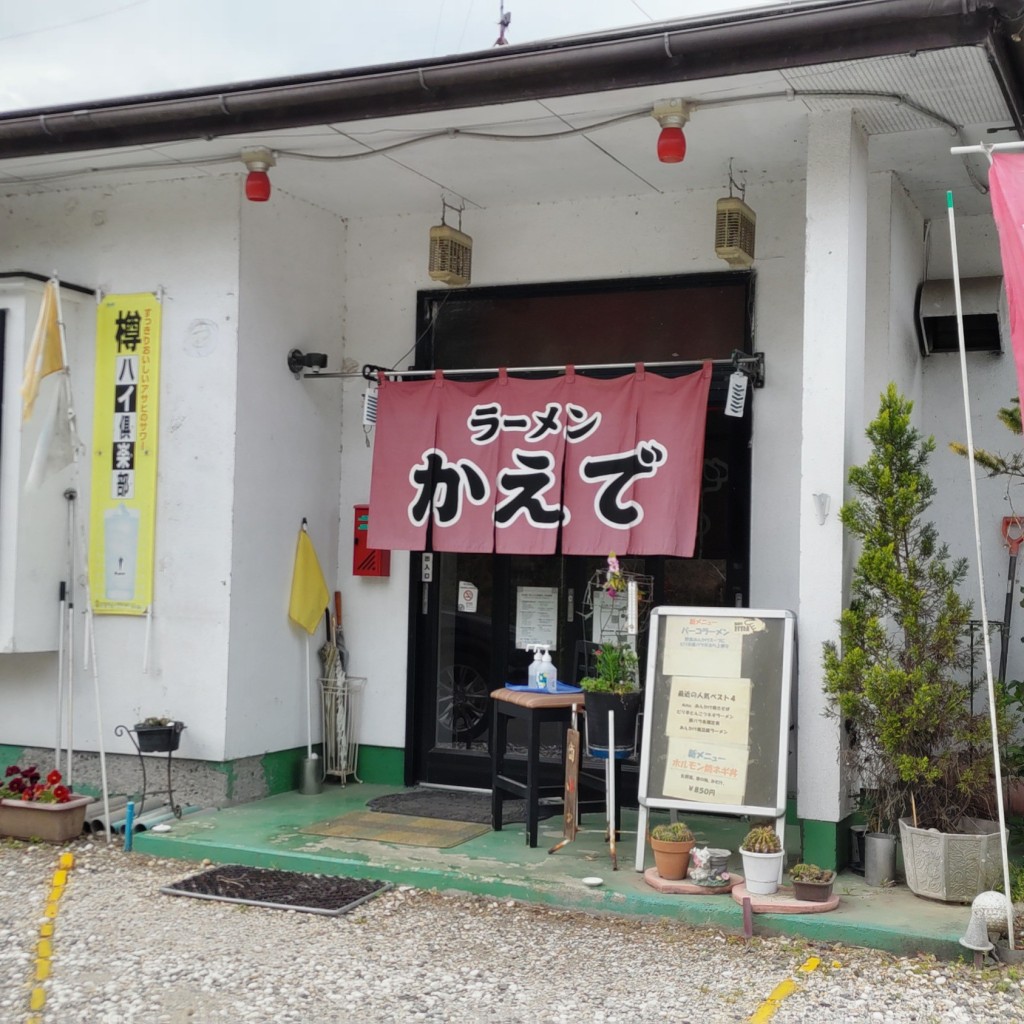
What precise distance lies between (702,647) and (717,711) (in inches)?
14.2

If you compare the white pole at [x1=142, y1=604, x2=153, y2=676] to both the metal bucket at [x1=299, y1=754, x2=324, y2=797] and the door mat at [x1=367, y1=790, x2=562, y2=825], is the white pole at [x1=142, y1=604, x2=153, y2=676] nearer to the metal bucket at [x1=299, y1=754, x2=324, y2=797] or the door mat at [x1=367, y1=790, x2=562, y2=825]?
the metal bucket at [x1=299, y1=754, x2=324, y2=797]

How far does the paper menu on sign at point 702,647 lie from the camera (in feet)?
20.9

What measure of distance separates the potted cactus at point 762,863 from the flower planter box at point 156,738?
146 inches

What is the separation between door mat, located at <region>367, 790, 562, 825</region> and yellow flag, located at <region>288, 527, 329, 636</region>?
1358 millimetres

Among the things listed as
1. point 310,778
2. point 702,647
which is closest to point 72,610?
point 310,778

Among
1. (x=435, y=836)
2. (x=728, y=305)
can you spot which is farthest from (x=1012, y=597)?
(x=435, y=836)

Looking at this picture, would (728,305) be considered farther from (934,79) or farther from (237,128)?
(237,128)

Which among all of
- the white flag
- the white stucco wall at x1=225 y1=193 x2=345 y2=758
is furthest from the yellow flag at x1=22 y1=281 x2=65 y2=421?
the white stucco wall at x1=225 y1=193 x2=345 y2=758

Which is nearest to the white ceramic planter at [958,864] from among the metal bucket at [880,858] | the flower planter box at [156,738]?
the metal bucket at [880,858]

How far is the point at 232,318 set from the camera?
7.88 m

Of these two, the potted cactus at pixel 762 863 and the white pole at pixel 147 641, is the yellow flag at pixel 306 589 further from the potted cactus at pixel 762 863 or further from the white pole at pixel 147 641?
the potted cactus at pixel 762 863

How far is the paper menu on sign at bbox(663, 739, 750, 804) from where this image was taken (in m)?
6.19

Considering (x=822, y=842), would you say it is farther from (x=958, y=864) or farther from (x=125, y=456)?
(x=125, y=456)

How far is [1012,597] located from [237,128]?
5641 mm
